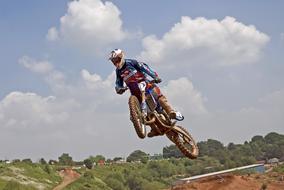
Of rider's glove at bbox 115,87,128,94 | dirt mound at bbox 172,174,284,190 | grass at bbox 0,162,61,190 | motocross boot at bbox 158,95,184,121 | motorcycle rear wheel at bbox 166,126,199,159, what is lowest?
motorcycle rear wheel at bbox 166,126,199,159

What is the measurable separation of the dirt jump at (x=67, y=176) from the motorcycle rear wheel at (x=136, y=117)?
139 metres

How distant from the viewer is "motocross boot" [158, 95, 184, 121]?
17.6 metres

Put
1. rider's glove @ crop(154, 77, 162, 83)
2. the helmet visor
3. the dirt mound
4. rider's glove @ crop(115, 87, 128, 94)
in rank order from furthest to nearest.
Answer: the dirt mound → rider's glove @ crop(154, 77, 162, 83) → rider's glove @ crop(115, 87, 128, 94) → the helmet visor

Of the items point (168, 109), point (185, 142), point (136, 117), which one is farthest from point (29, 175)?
point (136, 117)

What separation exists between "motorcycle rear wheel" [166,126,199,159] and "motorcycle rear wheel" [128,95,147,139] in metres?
2.15

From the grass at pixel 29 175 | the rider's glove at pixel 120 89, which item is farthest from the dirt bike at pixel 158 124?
the grass at pixel 29 175

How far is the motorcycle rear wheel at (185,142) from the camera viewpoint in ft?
59.5

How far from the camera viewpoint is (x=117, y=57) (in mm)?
16844

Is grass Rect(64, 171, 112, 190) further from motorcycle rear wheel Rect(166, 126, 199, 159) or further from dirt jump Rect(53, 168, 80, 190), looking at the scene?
motorcycle rear wheel Rect(166, 126, 199, 159)

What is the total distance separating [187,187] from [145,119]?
90.7 meters

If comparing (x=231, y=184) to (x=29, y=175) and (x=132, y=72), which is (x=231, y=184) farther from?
(x=132, y=72)

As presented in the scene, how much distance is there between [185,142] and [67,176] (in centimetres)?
16032

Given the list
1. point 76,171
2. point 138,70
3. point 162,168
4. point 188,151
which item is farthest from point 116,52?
point 162,168

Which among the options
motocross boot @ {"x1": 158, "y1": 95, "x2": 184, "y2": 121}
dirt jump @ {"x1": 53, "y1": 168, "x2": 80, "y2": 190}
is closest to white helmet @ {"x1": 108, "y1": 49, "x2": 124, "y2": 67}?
motocross boot @ {"x1": 158, "y1": 95, "x2": 184, "y2": 121}
